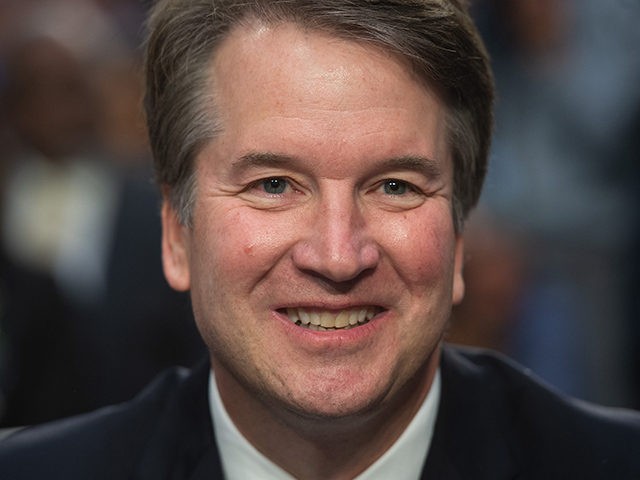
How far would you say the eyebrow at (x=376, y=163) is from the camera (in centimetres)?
291

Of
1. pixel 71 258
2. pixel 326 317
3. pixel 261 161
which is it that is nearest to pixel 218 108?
pixel 261 161

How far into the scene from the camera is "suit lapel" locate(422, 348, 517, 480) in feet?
10.3

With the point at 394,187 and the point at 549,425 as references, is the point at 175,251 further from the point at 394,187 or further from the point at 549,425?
the point at 549,425

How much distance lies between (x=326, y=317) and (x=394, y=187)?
1.09 ft

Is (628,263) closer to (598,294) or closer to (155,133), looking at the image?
(598,294)

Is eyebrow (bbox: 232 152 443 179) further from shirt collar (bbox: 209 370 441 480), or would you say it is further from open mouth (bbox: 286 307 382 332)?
shirt collar (bbox: 209 370 441 480)

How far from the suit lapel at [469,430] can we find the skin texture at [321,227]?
21 cm

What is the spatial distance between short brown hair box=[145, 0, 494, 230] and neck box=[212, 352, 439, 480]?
1.47 ft

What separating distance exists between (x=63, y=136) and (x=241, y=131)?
2.24 metres

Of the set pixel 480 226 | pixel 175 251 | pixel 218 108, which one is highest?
pixel 218 108

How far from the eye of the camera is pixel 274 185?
296 cm

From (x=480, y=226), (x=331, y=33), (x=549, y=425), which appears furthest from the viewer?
(x=480, y=226)

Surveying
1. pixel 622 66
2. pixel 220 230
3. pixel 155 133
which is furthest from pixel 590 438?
→ pixel 622 66

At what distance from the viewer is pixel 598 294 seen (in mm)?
5227
